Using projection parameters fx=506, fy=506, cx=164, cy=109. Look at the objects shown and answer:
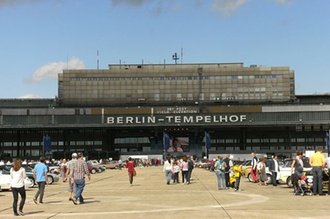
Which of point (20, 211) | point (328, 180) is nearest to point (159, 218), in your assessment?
point (20, 211)

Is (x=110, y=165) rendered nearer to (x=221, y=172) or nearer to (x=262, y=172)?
(x=262, y=172)

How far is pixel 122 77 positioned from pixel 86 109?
58.8 ft

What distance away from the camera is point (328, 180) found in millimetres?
21328

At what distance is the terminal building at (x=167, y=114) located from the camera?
400 feet

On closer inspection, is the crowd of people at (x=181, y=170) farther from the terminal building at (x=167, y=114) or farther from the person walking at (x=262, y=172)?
the terminal building at (x=167, y=114)

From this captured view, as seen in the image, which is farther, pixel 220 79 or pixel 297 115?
pixel 220 79

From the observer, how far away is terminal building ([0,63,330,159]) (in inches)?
4803

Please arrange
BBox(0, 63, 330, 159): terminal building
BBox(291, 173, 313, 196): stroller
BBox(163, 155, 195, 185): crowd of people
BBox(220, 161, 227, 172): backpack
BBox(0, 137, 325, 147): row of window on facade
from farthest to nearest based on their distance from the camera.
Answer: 1. BBox(0, 137, 325, 147): row of window on facade
2. BBox(0, 63, 330, 159): terminal building
3. BBox(163, 155, 195, 185): crowd of people
4. BBox(220, 161, 227, 172): backpack
5. BBox(291, 173, 313, 196): stroller

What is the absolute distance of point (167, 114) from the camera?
123m

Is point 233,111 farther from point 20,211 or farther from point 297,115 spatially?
point 20,211

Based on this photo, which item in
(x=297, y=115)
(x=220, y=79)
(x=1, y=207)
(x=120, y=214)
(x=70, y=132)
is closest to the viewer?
(x=120, y=214)

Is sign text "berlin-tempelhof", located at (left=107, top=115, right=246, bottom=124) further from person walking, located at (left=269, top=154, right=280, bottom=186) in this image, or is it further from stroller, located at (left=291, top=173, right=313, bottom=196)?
stroller, located at (left=291, top=173, right=313, bottom=196)

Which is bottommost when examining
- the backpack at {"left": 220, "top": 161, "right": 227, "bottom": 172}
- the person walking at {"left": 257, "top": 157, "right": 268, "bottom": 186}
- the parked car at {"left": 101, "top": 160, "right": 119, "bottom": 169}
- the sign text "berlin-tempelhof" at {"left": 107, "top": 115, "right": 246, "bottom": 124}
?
the parked car at {"left": 101, "top": 160, "right": 119, "bottom": 169}

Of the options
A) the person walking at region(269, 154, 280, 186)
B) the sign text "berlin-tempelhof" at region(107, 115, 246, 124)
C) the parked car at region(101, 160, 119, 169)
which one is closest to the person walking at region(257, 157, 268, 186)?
the person walking at region(269, 154, 280, 186)
